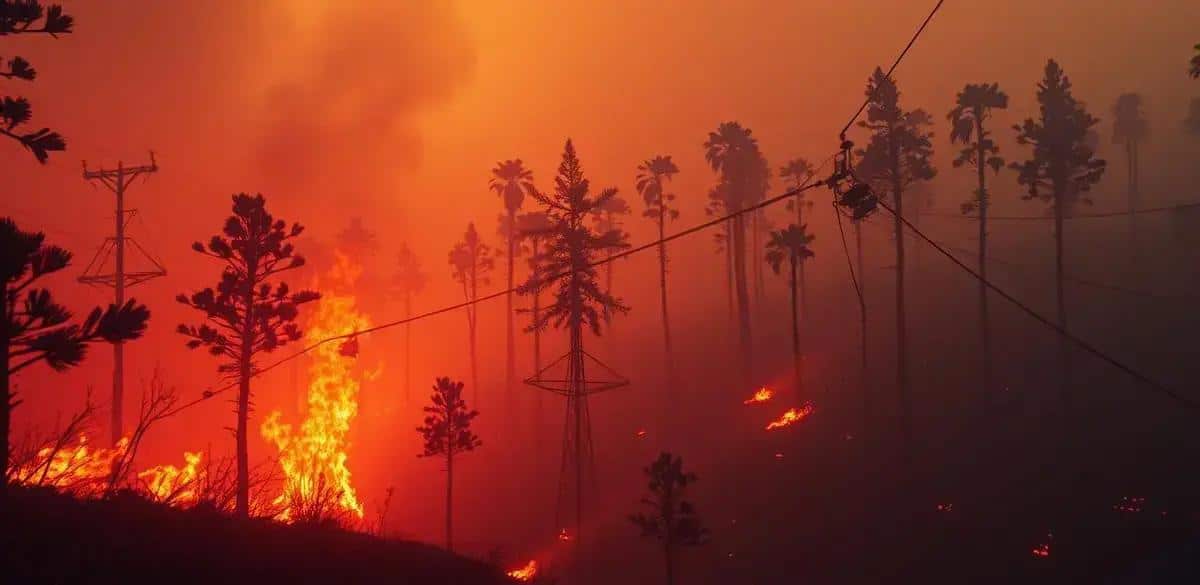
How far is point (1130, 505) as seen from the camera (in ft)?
77.4

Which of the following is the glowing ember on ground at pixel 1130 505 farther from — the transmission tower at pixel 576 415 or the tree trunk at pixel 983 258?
the transmission tower at pixel 576 415

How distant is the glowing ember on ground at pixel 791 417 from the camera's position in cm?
3788

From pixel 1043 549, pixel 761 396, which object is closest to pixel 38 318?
pixel 1043 549

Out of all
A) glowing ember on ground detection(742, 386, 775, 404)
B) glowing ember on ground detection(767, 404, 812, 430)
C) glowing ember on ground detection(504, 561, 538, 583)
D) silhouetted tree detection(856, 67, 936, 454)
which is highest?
silhouetted tree detection(856, 67, 936, 454)

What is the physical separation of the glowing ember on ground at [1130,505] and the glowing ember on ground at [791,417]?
1624 cm

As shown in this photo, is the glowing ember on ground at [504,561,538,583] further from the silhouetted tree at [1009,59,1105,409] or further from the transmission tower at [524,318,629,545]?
the silhouetted tree at [1009,59,1105,409]

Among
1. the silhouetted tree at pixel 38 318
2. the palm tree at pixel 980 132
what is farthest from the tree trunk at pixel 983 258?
the silhouetted tree at pixel 38 318

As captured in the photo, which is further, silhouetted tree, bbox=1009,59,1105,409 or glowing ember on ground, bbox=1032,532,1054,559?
silhouetted tree, bbox=1009,59,1105,409

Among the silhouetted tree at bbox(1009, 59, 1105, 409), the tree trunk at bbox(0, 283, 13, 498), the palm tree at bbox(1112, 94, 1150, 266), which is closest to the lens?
the tree trunk at bbox(0, 283, 13, 498)

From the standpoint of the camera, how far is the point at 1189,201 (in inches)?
3078

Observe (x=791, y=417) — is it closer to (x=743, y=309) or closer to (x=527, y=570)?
(x=743, y=309)

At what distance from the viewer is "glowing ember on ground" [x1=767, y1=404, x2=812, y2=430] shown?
124 ft

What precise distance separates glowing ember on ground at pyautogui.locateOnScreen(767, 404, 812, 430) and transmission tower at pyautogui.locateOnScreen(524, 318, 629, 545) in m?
11.3

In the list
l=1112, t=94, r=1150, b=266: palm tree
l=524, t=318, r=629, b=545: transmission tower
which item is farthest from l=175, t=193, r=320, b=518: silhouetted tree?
l=1112, t=94, r=1150, b=266: palm tree
